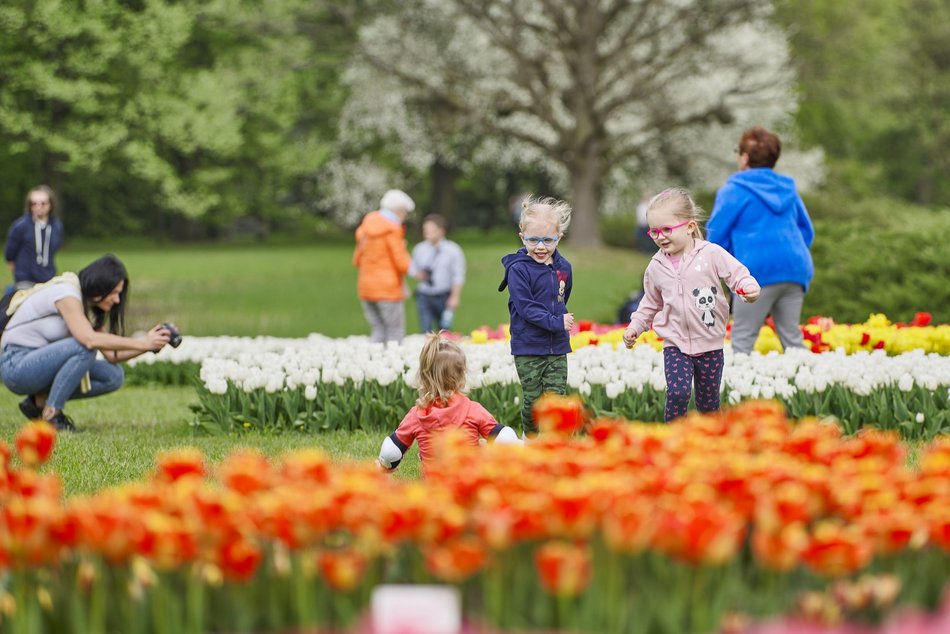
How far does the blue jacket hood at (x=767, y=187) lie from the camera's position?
812 cm

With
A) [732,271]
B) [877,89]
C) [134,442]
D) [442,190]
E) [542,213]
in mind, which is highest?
[877,89]

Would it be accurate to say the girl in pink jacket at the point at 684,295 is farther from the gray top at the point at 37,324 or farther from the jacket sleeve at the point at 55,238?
the jacket sleeve at the point at 55,238

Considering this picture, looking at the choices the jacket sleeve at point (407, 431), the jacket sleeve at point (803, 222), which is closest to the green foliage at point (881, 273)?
the jacket sleeve at point (803, 222)

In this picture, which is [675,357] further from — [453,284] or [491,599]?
[453,284]

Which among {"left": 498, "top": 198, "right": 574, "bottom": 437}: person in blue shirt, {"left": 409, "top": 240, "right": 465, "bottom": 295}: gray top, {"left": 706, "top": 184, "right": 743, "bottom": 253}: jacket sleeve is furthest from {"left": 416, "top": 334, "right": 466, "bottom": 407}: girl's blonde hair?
{"left": 409, "top": 240, "right": 465, "bottom": 295}: gray top

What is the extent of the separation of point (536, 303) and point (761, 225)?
2.35 meters

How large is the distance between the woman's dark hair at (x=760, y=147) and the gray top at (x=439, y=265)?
4.99m

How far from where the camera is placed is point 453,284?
12.9 meters

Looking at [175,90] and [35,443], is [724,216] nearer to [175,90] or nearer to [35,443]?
[35,443]

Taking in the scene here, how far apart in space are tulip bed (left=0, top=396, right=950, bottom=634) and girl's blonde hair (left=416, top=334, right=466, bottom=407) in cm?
257

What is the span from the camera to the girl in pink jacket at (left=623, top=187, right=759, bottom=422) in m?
6.03

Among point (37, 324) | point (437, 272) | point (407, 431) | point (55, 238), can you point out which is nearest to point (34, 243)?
point (55, 238)

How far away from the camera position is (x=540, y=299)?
6539mm

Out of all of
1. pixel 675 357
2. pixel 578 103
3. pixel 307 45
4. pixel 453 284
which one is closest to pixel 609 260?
pixel 578 103
